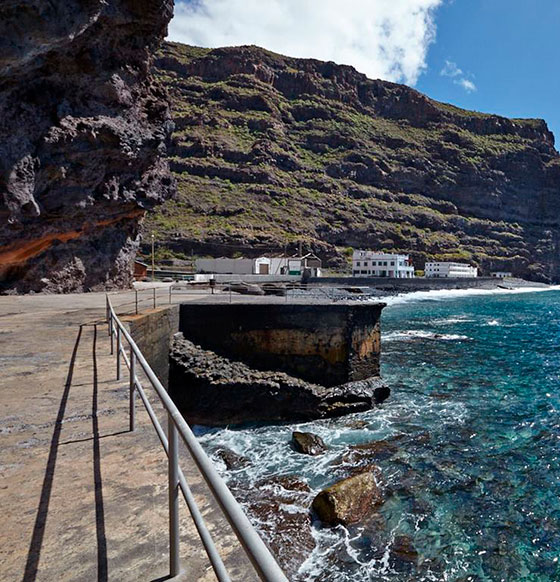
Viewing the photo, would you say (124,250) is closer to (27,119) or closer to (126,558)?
(27,119)

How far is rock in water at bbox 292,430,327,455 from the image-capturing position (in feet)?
36.9

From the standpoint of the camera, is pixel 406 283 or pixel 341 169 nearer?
pixel 406 283

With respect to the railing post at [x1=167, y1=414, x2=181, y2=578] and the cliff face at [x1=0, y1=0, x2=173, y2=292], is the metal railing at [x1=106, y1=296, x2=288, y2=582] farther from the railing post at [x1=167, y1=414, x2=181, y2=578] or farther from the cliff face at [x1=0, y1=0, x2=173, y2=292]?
the cliff face at [x1=0, y1=0, x2=173, y2=292]

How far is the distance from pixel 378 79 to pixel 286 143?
2925 inches

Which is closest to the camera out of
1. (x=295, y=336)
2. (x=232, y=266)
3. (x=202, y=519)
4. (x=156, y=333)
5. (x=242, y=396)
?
(x=202, y=519)

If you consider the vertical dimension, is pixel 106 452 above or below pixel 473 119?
below

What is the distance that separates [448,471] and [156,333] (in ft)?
32.6

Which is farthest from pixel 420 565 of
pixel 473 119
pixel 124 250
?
pixel 473 119

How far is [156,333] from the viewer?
12812mm

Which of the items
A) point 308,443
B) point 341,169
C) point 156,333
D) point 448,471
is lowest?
point 448,471

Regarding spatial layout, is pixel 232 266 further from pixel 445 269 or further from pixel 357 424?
pixel 445 269

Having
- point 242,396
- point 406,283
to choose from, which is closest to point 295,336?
point 242,396

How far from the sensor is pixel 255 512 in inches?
337

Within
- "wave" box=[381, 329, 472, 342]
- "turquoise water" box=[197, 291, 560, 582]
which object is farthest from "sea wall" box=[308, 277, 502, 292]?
"turquoise water" box=[197, 291, 560, 582]
